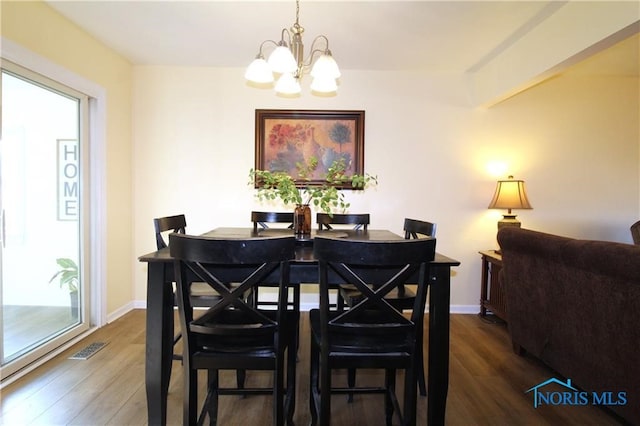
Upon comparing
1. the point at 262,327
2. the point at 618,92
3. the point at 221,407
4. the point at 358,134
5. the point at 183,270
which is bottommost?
the point at 221,407

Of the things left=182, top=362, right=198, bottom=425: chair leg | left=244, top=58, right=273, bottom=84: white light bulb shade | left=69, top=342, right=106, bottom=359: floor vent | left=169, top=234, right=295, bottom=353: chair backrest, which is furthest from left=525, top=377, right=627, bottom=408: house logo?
left=69, top=342, right=106, bottom=359: floor vent

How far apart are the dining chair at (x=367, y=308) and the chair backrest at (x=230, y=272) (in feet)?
0.55

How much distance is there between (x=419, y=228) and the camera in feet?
7.17

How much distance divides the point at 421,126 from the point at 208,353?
2886 millimetres

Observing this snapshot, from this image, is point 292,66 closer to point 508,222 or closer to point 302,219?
point 302,219

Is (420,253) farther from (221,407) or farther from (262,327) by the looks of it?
(221,407)

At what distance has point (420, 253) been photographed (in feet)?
4.14

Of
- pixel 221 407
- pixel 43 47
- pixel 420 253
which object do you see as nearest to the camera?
pixel 420 253

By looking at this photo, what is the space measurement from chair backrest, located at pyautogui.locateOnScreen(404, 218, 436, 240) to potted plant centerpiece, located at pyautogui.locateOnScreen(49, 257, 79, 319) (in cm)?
270

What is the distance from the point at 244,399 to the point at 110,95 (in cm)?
282

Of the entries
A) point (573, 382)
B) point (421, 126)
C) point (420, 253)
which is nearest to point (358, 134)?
point (421, 126)

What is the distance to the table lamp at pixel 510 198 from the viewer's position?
3.06 meters

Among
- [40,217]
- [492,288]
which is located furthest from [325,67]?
[492,288]

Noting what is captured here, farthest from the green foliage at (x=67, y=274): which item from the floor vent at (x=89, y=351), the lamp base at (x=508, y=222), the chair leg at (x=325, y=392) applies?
the lamp base at (x=508, y=222)
